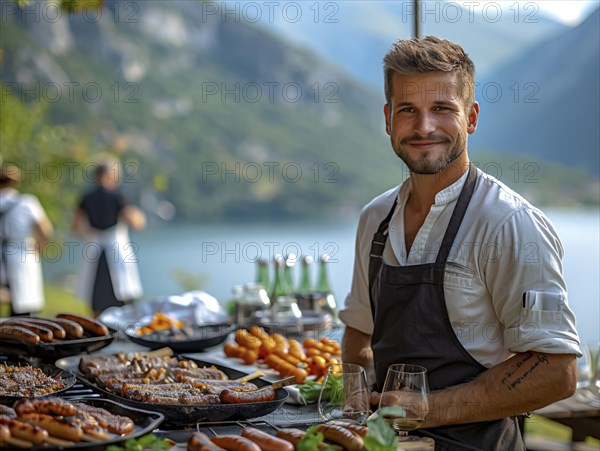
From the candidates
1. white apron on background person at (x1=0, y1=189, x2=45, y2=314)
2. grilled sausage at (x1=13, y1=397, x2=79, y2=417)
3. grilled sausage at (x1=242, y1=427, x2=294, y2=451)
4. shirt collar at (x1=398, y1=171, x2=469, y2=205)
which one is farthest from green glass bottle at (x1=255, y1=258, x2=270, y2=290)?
white apron on background person at (x1=0, y1=189, x2=45, y2=314)

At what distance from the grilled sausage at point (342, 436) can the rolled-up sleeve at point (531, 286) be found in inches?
29.2

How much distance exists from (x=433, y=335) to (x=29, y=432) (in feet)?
4.10

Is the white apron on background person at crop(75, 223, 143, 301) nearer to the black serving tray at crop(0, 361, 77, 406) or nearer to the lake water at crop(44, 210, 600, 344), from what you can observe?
the black serving tray at crop(0, 361, 77, 406)

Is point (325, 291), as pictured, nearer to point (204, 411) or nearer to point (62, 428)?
point (204, 411)

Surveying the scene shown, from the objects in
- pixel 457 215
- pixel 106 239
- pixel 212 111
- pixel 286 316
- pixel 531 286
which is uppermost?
pixel 212 111

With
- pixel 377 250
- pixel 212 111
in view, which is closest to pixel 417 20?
pixel 377 250

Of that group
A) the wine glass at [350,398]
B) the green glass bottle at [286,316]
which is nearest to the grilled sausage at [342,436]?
the wine glass at [350,398]

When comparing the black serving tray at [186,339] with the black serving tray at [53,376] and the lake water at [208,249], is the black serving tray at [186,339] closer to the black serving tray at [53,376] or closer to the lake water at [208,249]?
the black serving tray at [53,376]

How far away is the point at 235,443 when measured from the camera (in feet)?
6.07

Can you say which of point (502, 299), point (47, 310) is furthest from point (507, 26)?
point (502, 299)

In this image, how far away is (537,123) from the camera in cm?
831

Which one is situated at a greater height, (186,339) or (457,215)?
A: (457,215)

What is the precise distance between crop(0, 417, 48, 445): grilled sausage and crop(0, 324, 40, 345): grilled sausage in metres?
1.08

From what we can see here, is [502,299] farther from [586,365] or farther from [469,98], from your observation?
[586,365]
